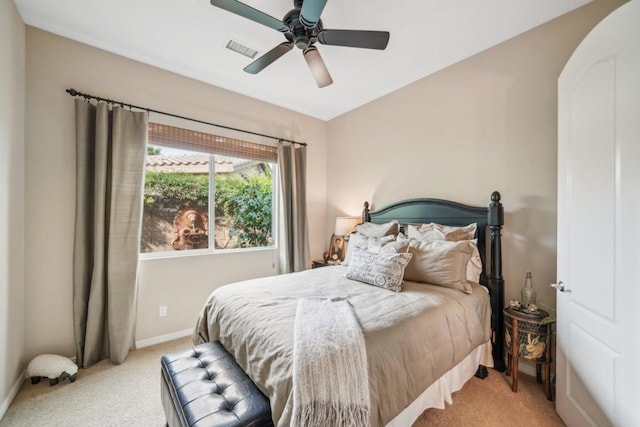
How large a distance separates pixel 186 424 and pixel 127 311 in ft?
5.94

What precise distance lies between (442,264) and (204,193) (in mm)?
2712

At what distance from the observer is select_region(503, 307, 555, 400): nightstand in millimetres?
1847

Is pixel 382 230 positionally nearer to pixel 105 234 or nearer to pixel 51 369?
pixel 105 234

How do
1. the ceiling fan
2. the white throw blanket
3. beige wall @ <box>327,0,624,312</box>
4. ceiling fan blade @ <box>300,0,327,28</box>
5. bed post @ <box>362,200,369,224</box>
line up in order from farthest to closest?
bed post @ <box>362,200,369,224</box> < beige wall @ <box>327,0,624,312</box> < the ceiling fan < ceiling fan blade @ <box>300,0,327,28</box> < the white throw blanket

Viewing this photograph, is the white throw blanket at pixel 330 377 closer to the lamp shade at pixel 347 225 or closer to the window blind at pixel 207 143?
the lamp shade at pixel 347 225

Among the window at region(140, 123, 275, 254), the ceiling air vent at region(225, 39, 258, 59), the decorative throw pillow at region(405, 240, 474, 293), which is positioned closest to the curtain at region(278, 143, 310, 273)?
the window at region(140, 123, 275, 254)

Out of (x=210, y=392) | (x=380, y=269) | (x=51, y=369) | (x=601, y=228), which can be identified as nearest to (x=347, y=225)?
(x=380, y=269)

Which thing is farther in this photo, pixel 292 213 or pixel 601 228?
pixel 292 213

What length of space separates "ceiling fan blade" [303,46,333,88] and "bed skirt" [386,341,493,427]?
239 centimetres

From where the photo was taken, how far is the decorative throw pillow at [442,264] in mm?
2012

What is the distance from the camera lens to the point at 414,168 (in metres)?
3.03

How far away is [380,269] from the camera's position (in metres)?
2.09

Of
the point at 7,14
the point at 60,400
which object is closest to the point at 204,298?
the point at 60,400

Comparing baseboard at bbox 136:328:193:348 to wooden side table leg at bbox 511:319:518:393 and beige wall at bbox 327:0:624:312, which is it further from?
wooden side table leg at bbox 511:319:518:393
